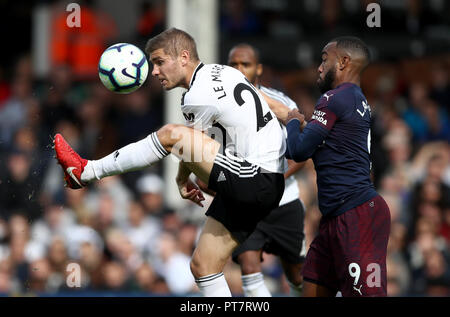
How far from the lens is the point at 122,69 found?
20.9 feet

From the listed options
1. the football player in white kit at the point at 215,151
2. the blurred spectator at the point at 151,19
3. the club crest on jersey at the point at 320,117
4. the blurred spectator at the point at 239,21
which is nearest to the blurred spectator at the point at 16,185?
the blurred spectator at the point at 151,19

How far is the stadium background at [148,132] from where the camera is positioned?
35.9 ft

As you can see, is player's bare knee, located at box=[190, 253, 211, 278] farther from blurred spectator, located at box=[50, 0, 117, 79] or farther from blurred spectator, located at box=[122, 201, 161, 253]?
blurred spectator, located at box=[50, 0, 117, 79]

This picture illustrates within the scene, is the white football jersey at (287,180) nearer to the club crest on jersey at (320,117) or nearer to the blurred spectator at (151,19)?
the club crest on jersey at (320,117)

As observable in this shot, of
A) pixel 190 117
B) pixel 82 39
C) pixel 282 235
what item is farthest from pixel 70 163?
pixel 82 39

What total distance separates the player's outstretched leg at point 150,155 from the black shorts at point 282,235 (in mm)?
1541

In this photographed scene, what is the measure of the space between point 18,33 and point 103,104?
13.4ft

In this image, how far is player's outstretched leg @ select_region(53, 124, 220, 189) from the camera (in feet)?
19.6

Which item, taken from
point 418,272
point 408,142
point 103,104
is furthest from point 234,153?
point 103,104

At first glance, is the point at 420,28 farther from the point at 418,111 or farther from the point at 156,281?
the point at 156,281

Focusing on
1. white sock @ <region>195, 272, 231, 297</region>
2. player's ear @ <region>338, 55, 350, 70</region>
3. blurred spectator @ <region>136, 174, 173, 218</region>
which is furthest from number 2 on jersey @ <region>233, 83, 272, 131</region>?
blurred spectator @ <region>136, 174, 173, 218</region>

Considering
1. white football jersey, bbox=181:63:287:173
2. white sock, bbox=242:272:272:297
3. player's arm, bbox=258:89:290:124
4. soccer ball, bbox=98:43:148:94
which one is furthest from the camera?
white sock, bbox=242:272:272:297

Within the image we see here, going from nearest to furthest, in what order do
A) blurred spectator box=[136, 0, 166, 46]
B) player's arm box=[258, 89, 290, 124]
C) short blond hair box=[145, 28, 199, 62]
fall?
1. short blond hair box=[145, 28, 199, 62]
2. player's arm box=[258, 89, 290, 124]
3. blurred spectator box=[136, 0, 166, 46]

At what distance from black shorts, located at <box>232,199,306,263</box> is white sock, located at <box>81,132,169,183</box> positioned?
67.1 inches
